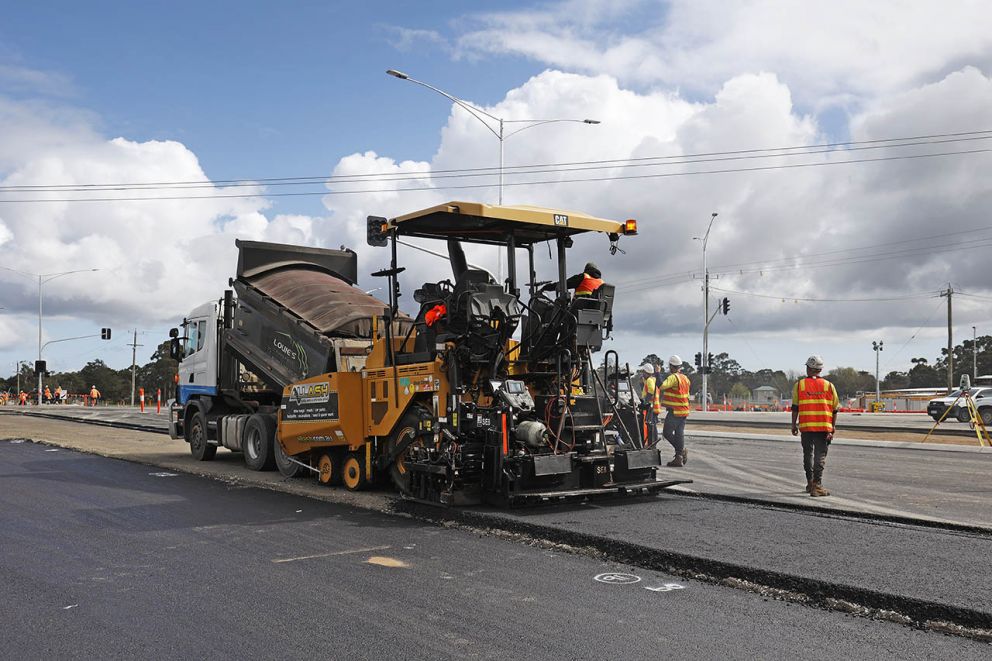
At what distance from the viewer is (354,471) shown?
380 inches

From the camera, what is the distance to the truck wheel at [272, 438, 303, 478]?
11.1 metres

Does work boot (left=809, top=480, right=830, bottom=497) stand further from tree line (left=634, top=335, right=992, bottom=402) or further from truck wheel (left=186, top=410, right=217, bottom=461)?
tree line (left=634, top=335, right=992, bottom=402)

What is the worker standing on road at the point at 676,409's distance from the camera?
1223cm

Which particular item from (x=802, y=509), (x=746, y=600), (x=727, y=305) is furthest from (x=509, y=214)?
(x=727, y=305)

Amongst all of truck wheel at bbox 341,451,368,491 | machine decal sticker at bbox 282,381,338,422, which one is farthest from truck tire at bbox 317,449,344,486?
machine decal sticker at bbox 282,381,338,422

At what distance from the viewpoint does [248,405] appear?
13.4 meters

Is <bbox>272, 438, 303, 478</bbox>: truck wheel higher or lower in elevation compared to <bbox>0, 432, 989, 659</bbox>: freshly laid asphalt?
higher

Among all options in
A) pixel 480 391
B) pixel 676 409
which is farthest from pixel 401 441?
pixel 676 409

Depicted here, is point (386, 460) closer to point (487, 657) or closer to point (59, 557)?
point (59, 557)

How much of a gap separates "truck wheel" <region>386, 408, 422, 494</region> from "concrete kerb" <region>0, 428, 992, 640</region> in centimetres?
19

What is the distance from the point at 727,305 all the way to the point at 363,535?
1572 inches

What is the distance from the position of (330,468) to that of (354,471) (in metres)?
0.60

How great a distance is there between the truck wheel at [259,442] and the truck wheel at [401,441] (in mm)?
3417

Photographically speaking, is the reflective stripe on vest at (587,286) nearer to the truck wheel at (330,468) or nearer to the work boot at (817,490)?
the work boot at (817,490)
